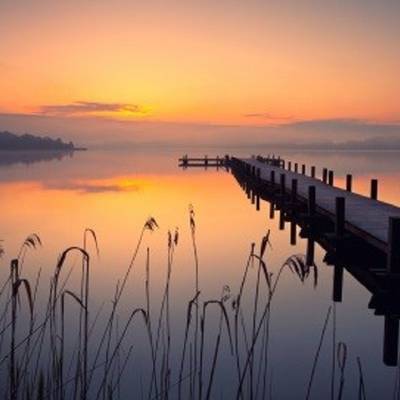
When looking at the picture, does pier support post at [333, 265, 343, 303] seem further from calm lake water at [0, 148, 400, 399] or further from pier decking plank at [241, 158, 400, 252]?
pier decking plank at [241, 158, 400, 252]

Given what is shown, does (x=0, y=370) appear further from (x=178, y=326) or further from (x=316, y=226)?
(x=316, y=226)

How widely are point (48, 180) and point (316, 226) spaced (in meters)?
46.1

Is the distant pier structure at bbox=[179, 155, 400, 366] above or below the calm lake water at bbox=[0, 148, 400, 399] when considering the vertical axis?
above

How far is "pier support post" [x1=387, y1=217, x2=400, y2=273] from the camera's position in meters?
9.52

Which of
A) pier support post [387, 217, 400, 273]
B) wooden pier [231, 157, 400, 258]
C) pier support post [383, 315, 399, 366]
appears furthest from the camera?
wooden pier [231, 157, 400, 258]

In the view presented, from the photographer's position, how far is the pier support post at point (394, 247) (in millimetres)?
9516

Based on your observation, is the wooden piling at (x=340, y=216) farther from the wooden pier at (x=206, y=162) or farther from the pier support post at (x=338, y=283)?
the wooden pier at (x=206, y=162)

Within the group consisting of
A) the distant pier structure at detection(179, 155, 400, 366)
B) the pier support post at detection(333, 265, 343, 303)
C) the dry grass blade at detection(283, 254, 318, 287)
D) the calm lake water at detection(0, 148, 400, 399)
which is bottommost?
the calm lake water at detection(0, 148, 400, 399)

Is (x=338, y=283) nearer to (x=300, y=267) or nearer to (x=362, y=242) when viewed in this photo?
(x=362, y=242)

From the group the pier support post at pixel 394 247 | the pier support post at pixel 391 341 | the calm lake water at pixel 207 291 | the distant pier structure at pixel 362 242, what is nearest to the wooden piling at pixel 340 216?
the distant pier structure at pixel 362 242

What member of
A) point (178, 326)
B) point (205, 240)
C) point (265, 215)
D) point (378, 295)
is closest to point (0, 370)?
point (178, 326)

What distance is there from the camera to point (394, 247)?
9.62 meters

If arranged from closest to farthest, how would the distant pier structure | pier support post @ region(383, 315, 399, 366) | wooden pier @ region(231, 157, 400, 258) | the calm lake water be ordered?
pier support post @ region(383, 315, 399, 366) → the calm lake water → the distant pier structure → wooden pier @ region(231, 157, 400, 258)

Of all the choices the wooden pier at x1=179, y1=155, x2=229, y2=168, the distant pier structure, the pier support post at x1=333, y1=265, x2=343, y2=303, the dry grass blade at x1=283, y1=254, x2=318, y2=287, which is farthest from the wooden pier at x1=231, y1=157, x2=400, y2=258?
the wooden pier at x1=179, y1=155, x2=229, y2=168
